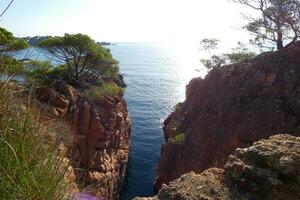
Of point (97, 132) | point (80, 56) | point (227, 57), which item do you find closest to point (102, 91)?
point (97, 132)

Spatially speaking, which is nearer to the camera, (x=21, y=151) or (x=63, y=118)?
(x=21, y=151)

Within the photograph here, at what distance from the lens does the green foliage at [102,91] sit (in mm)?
23266

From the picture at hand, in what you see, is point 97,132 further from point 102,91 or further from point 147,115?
point 147,115

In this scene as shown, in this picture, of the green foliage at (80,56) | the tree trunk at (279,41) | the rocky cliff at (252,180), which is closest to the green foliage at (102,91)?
the green foliage at (80,56)

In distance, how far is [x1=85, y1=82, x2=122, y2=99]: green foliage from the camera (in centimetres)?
2327

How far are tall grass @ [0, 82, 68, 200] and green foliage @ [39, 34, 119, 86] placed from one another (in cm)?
2131

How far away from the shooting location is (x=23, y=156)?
3.07 metres

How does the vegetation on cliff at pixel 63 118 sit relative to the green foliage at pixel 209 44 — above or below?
below

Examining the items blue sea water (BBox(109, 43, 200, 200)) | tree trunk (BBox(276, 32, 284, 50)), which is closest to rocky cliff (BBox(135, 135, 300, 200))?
tree trunk (BBox(276, 32, 284, 50))

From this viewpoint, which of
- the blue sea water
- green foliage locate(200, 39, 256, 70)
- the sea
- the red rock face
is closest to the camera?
the red rock face

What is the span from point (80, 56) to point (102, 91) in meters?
3.06

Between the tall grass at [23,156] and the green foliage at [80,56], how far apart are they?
21.3m

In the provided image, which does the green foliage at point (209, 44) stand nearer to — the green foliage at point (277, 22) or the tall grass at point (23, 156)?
the green foliage at point (277, 22)

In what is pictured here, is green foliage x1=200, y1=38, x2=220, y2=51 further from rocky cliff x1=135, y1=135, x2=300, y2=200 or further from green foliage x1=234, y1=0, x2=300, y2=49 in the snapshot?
rocky cliff x1=135, y1=135, x2=300, y2=200
